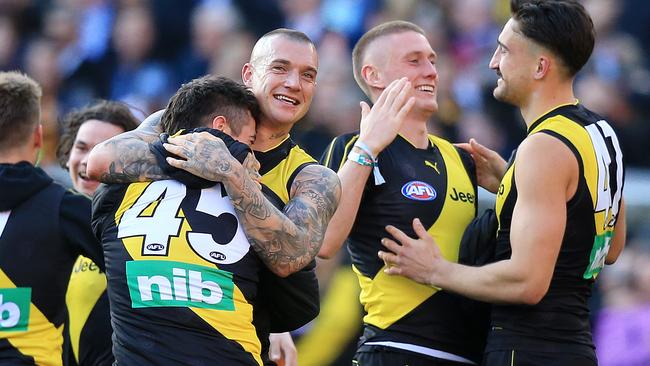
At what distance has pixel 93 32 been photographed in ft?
44.3

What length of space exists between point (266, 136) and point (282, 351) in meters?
1.30

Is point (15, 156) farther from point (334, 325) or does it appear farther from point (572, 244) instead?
point (334, 325)

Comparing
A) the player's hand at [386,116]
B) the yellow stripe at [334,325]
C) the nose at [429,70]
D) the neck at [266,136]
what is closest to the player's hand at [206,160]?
the neck at [266,136]

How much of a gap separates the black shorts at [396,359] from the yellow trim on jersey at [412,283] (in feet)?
0.43

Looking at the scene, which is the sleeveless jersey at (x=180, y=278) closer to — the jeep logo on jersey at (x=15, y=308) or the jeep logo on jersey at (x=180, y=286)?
the jeep logo on jersey at (x=180, y=286)

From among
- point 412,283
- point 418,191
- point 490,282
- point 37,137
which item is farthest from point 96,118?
point 490,282

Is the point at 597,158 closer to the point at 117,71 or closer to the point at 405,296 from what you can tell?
the point at 405,296

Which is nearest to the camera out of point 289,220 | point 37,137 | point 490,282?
point 289,220

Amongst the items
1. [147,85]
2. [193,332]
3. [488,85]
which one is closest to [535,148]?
[193,332]

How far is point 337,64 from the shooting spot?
35.6ft

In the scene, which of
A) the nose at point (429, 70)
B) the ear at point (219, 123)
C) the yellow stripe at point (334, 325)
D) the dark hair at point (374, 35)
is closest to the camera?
the ear at point (219, 123)

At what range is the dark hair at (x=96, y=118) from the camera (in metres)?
6.48

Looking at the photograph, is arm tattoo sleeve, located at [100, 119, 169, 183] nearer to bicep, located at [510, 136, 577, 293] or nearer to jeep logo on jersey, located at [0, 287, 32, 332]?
jeep logo on jersey, located at [0, 287, 32, 332]

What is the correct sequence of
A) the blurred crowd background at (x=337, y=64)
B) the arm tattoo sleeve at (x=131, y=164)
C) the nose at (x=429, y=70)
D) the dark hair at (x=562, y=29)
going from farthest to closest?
the blurred crowd background at (x=337, y=64) → the nose at (x=429, y=70) → the dark hair at (x=562, y=29) → the arm tattoo sleeve at (x=131, y=164)
